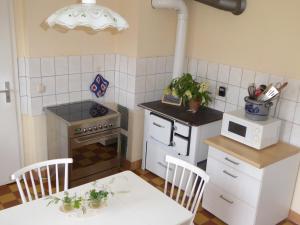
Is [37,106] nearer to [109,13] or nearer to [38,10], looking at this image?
[38,10]

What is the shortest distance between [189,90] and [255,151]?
3.07 ft

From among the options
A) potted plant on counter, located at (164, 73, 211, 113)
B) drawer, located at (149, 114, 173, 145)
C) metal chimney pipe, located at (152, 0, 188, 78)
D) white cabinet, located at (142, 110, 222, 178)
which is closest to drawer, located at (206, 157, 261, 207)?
white cabinet, located at (142, 110, 222, 178)

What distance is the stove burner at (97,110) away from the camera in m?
3.20

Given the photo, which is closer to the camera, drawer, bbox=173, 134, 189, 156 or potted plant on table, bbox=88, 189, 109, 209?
potted plant on table, bbox=88, 189, 109, 209

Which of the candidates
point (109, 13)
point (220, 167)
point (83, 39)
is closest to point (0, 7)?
point (83, 39)

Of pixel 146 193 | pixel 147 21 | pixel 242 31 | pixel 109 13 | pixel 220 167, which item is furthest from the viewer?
pixel 147 21

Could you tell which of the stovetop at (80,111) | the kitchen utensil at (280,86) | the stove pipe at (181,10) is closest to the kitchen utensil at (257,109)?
the kitchen utensil at (280,86)

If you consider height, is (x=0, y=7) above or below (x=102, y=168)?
above

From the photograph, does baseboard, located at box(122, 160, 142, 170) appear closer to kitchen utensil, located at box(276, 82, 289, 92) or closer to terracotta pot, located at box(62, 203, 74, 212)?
kitchen utensil, located at box(276, 82, 289, 92)

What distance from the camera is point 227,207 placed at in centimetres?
275

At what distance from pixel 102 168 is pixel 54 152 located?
0.51 m

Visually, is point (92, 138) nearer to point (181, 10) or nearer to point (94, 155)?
point (94, 155)

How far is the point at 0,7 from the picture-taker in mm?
2789

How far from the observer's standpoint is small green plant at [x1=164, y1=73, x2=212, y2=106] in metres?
3.23
